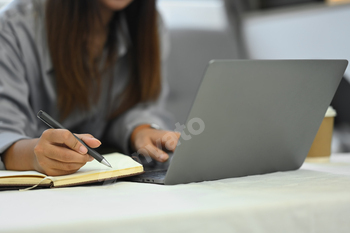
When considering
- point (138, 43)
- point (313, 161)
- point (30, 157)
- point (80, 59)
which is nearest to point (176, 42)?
point (138, 43)

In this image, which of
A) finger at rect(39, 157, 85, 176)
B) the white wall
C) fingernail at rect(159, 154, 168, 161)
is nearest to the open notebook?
finger at rect(39, 157, 85, 176)

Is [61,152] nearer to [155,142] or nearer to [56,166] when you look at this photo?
[56,166]

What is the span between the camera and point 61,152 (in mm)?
473

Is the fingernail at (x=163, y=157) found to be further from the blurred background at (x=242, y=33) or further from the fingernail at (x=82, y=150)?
the blurred background at (x=242, y=33)

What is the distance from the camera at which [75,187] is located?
0.47m

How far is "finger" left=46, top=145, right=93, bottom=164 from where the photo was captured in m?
0.47

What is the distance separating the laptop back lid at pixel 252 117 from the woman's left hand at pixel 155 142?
0.16 m

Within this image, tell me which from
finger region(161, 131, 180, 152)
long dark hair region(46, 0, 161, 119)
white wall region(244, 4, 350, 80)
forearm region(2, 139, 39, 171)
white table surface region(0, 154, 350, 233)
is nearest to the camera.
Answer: white table surface region(0, 154, 350, 233)

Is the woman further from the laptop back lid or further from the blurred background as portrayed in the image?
the blurred background

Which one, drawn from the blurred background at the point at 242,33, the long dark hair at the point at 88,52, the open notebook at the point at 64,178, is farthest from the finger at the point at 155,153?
the blurred background at the point at 242,33

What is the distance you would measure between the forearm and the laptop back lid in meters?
0.22

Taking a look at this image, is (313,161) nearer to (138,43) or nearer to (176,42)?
(138,43)

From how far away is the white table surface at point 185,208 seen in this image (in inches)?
12.4

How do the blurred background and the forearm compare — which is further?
the blurred background
